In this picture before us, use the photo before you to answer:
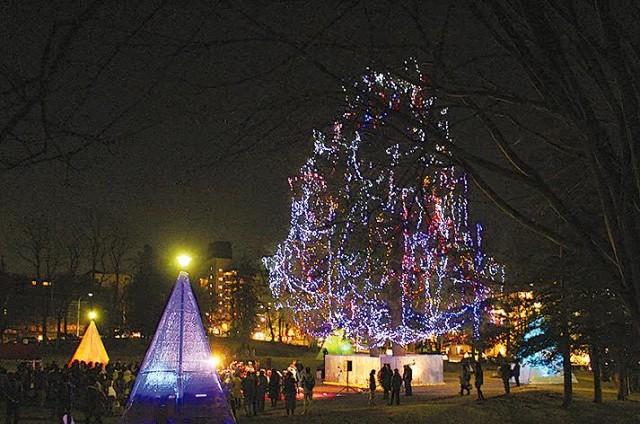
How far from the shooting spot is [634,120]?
12.5 ft

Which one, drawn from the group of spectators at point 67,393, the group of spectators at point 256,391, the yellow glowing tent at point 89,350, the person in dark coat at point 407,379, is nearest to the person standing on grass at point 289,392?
the group of spectators at point 256,391

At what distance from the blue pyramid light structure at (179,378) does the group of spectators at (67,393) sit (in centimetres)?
222

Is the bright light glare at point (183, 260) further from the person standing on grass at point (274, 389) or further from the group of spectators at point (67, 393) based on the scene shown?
the person standing on grass at point (274, 389)

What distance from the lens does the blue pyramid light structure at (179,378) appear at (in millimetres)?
15250

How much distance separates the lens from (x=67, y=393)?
55.4 ft

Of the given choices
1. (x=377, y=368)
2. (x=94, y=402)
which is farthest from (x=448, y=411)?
(x=377, y=368)

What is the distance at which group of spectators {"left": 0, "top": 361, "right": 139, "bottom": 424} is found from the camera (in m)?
17.4

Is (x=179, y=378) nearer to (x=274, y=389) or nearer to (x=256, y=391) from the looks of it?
(x=256, y=391)

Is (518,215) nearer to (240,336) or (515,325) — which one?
(515,325)

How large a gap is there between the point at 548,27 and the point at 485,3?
1.30ft

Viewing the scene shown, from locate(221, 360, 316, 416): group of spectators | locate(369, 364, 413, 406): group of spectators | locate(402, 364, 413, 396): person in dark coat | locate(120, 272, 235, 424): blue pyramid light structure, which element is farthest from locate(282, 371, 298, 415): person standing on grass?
locate(402, 364, 413, 396): person in dark coat

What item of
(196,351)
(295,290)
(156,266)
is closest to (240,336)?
(156,266)

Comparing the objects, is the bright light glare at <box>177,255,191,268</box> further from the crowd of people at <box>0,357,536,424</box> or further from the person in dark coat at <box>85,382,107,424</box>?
the person in dark coat at <box>85,382,107,424</box>

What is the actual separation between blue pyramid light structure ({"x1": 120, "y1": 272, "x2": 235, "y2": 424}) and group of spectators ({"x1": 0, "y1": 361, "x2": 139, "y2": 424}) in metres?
2.22
